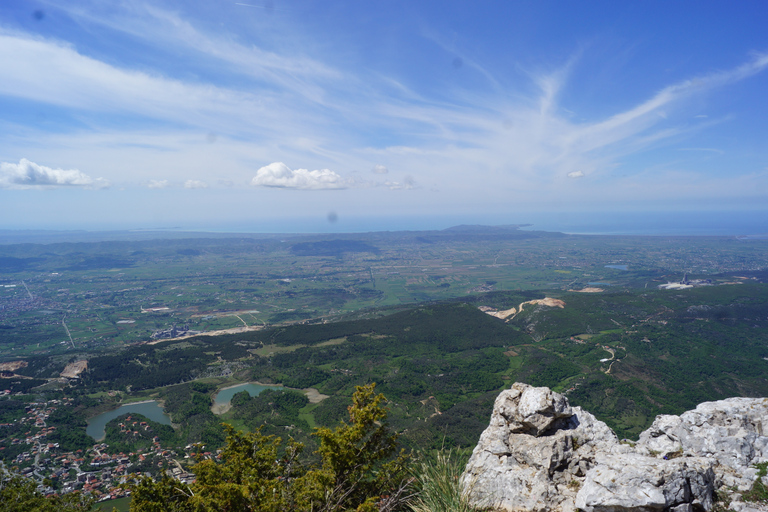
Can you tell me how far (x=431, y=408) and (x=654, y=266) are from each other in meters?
180

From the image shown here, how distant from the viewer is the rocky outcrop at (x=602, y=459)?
7996 millimetres

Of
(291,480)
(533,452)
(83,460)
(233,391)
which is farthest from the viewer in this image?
(233,391)

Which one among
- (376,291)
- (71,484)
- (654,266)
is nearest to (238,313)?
(376,291)

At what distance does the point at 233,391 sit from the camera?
185 ft

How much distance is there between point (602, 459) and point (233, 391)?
5737 centimetres

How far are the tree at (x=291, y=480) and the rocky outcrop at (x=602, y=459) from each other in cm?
301

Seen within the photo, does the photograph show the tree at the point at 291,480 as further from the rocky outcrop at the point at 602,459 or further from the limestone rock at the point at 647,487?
the limestone rock at the point at 647,487

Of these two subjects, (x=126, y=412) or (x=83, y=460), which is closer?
(x=83, y=460)

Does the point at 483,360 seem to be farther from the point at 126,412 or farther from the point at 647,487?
the point at 647,487

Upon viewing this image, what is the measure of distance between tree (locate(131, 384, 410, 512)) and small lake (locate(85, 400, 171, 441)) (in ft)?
138

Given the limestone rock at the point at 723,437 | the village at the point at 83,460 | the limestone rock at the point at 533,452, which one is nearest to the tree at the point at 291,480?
the limestone rock at the point at 533,452

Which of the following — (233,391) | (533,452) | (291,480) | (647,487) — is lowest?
(233,391)

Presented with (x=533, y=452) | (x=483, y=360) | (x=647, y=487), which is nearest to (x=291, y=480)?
(x=533, y=452)

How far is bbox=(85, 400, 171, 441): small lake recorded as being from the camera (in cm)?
4470
